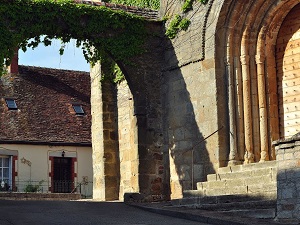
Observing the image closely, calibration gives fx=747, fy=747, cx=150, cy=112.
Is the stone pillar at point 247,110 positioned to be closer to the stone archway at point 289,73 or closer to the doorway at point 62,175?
the stone archway at point 289,73

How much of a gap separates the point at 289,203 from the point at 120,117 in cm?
882

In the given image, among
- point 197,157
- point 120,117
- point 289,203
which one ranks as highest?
point 120,117

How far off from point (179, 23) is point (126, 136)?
341cm

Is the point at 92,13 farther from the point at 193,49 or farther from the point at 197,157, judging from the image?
the point at 197,157

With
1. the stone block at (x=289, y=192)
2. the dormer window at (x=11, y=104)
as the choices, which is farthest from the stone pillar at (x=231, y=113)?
the dormer window at (x=11, y=104)

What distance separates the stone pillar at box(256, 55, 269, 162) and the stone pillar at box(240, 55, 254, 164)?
0.22 metres

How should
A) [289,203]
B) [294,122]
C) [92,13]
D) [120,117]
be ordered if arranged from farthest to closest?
[120,117] → [92,13] → [294,122] → [289,203]

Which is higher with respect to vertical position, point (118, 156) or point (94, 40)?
point (94, 40)

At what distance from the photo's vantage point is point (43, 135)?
99.5 feet

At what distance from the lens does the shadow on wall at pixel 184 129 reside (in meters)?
16.4

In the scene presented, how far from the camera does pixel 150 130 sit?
1767 cm

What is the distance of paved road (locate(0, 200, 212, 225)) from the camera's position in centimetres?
1240

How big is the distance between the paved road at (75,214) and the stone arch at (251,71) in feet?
9.78

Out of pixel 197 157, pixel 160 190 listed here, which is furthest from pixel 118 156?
pixel 197 157
